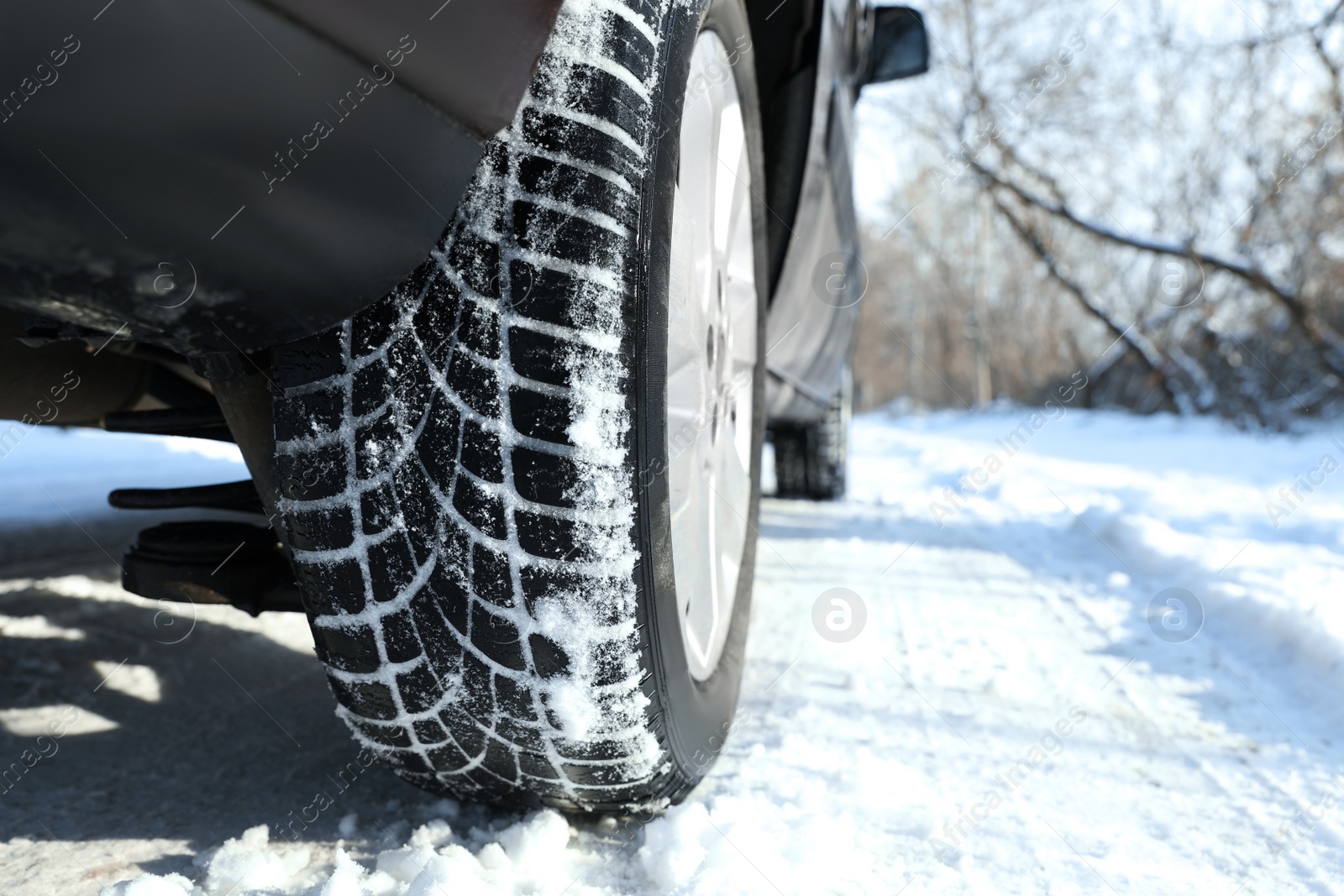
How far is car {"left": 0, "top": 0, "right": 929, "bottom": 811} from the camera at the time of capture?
62cm

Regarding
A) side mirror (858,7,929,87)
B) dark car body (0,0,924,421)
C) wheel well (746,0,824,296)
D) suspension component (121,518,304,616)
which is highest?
side mirror (858,7,929,87)

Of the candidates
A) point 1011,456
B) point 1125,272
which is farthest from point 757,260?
point 1125,272

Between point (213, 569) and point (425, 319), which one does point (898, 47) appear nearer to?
point (425, 319)

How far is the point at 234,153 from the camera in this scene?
2.10 ft

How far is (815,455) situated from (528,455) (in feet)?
10.6

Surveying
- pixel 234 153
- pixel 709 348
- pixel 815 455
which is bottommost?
pixel 815 455

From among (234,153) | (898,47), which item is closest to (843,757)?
(234,153)

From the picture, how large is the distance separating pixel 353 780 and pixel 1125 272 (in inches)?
481

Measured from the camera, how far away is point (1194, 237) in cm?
884

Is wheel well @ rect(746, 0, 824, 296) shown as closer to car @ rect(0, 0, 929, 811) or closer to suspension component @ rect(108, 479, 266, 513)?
car @ rect(0, 0, 929, 811)

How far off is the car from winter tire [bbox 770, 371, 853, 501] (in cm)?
281


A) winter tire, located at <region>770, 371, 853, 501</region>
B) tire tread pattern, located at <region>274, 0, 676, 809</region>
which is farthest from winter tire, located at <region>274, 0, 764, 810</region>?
winter tire, located at <region>770, 371, 853, 501</region>

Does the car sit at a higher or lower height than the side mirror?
lower

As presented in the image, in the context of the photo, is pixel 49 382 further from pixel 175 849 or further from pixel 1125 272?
pixel 1125 272
